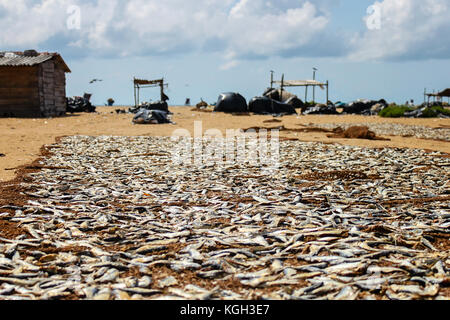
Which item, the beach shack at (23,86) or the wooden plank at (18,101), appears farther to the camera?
the wooden plank at (18,101)

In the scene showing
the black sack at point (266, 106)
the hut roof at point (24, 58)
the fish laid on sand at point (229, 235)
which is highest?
the hut roof at point (24, 58)

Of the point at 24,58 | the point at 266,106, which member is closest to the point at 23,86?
the point at 24,58

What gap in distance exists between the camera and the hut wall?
28453 mm

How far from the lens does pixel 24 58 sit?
29.0 metres

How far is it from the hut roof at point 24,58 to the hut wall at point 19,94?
27.5 inches

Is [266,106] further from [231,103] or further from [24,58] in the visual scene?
[24,58]

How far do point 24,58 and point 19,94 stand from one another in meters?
2.46

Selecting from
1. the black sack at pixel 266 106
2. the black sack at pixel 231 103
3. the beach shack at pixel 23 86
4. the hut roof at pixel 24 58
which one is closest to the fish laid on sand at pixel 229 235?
the beach shack at pixel 23 86

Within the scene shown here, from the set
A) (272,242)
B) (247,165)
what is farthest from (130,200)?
(247,165)

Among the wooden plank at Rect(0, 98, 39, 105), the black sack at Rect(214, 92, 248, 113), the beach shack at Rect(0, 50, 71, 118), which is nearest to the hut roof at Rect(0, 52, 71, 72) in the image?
the beach shack at Rect(0, 50, 71, 118)

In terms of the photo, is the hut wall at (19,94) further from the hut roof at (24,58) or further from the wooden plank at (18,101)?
the hut roof at (24,58)

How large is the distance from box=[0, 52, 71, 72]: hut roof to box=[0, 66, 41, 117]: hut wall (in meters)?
0.70

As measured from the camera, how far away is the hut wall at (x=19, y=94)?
28.5 meters

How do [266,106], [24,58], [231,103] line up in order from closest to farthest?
[24,58], [231,103], [266,106]
